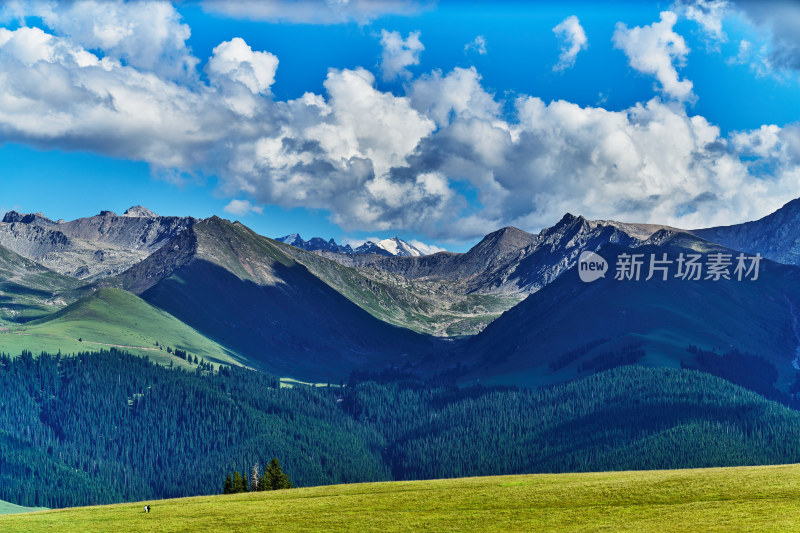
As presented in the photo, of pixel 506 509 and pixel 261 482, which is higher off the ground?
pixel 506 509

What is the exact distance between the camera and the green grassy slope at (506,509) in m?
76.2

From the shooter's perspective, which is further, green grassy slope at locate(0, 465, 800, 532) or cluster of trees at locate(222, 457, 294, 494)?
cluster of trees at locate(222, 457, 294, 494)

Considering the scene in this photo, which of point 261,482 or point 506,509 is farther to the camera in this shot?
point 261,482

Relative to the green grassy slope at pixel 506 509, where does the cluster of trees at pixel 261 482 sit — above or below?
below

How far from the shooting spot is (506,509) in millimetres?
89375

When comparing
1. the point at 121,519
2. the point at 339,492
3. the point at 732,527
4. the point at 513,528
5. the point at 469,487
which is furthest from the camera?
the point at 339,492

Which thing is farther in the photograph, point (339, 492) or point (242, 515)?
point (339, 492)

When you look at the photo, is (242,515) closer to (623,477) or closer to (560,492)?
(560,492)

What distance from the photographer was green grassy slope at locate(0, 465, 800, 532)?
250 feet

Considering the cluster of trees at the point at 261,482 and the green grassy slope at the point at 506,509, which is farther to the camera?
the cluster of trees at the point at 261,482

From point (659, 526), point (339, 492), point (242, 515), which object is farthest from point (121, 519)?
point (659, 526)

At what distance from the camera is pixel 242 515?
98062mm

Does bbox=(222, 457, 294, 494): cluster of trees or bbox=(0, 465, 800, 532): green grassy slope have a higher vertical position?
bbox=(0, 465, 800, 532): green grassy slope

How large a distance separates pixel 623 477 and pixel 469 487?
21.7m
